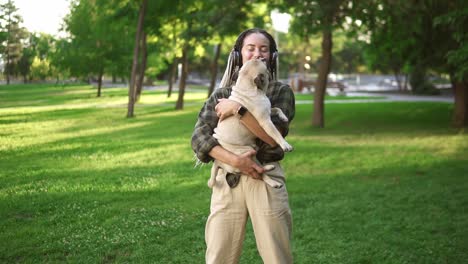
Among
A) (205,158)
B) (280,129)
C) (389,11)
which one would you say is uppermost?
(389,11)

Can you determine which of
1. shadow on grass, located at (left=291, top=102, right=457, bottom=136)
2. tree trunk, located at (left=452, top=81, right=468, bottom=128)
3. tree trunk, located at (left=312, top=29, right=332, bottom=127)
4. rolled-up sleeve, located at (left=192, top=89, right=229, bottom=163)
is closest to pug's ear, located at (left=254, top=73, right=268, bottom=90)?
rolled-up sleeve, located at (left=192, top=89, right=229, bottom=163)

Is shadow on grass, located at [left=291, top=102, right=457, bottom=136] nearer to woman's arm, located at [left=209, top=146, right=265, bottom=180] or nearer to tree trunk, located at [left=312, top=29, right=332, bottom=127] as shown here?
tree trunk, located at [left=312, top=29, right=332, bottom=127]

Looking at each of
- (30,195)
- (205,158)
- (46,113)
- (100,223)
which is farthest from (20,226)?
(46,113)

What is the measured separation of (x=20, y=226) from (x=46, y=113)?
560 inches

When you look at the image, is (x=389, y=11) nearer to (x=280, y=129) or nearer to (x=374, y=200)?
(x=374, y=200)

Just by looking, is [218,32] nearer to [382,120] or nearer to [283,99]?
[382,120]

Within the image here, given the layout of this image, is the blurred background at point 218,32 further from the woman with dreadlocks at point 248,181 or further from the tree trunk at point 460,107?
the woman with dreadlocks at point 248,181

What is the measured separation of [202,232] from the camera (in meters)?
6.77

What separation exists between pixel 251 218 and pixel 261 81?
82 cm

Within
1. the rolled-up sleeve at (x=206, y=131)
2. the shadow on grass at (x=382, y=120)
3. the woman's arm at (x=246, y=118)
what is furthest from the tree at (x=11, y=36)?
the shadow on grass at (x=382, y=120)

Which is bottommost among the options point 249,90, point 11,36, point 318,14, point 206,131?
point 206,131

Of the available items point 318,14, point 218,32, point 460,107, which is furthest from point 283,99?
point 460,107

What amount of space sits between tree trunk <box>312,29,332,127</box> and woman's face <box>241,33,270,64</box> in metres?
16.4

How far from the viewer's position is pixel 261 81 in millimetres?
2947
